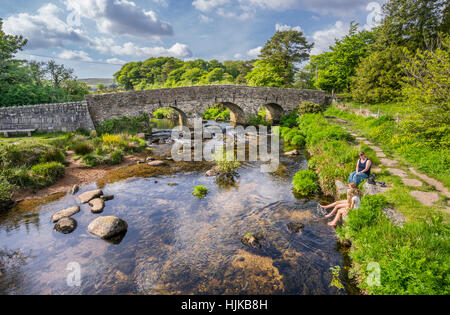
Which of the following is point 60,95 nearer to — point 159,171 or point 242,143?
point 159,171

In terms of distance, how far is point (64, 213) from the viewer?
841 centimetres

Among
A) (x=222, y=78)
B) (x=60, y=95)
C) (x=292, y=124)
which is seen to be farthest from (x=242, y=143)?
(x=222, y=78)

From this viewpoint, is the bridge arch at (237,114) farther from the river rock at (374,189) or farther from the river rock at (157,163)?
the river rock at (374,189)

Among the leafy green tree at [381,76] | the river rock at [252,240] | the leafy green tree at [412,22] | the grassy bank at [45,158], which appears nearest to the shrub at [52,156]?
the grassy bank at [45,158]

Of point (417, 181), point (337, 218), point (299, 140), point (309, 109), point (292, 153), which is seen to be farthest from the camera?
point (309, 109)

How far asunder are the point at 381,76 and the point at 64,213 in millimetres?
30005

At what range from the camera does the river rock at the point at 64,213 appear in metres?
8.14

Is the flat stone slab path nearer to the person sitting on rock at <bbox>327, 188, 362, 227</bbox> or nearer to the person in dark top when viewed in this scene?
the person in dark top

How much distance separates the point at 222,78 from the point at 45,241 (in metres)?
52.6

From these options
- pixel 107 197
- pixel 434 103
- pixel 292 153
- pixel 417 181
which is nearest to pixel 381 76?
pixel 292 153

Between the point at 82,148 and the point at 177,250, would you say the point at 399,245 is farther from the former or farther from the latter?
the point at 82,148

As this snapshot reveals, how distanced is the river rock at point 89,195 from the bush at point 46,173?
2.25 m

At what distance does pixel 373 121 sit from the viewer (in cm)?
1659

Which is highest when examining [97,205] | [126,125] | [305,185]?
[126,125]
